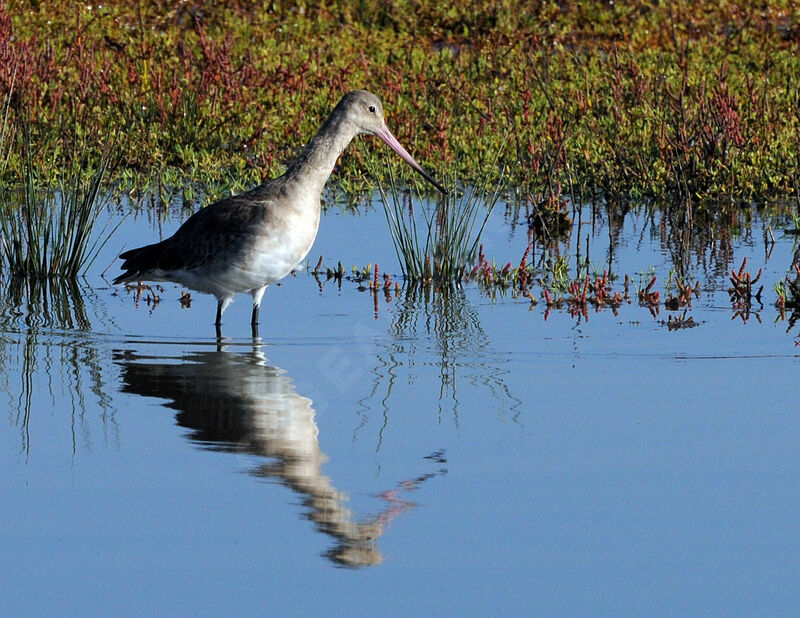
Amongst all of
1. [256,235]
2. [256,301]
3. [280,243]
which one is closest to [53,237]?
[256,301]

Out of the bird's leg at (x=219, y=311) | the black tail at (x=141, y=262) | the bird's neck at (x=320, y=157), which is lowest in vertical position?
the bird's leg at (x=219, y=311)

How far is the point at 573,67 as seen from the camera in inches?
598

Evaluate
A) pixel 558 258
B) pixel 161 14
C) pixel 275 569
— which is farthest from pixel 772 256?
pixel 161 14

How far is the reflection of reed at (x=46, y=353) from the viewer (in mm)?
6172

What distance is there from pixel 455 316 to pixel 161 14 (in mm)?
9531

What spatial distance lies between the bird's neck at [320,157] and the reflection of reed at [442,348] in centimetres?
88

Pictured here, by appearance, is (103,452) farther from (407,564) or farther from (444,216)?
(444,216)

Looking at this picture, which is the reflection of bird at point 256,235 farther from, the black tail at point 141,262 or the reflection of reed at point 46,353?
the reflection of reed at point 46,353

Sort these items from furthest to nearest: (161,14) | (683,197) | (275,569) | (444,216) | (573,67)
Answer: (161,14), (573,67), (683,197), (444,216), (275,569)

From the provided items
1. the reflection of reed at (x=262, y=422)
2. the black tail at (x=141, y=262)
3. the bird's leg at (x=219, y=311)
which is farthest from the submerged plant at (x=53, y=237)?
the reflection of reed at (x=262, y=422)

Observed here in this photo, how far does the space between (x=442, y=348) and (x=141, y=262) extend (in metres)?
1.94

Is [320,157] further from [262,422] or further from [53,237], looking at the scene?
[262,422]

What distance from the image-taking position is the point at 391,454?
5.47 metres

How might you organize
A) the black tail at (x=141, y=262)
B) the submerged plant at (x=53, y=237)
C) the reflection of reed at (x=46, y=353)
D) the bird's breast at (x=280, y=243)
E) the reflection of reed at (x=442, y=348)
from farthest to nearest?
the submerged plant at (x=53, y=237), the black tail at (x=141, y=262), the bird's breast at (x=280, y=243), the reflection of reed at (x=442, y=348), the reflection of reed at (x=46, y=353)
